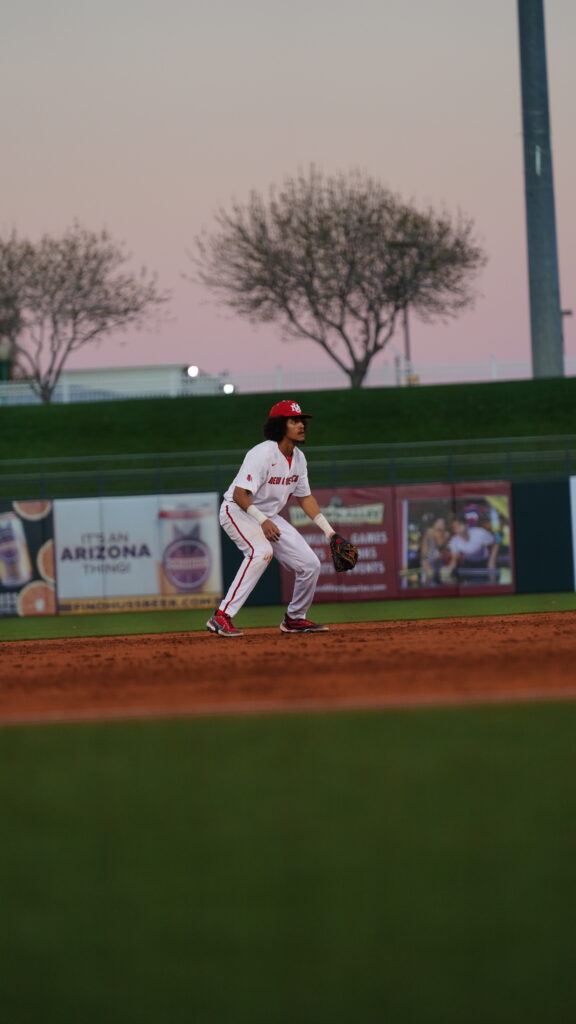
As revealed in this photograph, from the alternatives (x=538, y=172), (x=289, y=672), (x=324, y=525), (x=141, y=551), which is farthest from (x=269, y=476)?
(x=538, y=172)

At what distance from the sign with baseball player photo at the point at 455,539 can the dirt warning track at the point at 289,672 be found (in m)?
10.0

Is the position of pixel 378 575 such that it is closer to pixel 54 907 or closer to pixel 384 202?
pixel 54 907

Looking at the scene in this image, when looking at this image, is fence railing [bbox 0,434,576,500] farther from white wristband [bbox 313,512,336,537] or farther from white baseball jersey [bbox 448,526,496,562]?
white wristband [bbox 313,512,336,537]

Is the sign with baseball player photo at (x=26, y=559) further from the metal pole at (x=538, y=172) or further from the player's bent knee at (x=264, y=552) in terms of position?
the metal pole at (x=538, y=172)

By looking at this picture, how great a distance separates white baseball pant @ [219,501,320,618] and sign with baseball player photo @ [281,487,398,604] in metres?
10.9

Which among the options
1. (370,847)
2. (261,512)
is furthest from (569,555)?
(370,847)

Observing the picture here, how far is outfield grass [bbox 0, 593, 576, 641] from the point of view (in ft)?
54.6

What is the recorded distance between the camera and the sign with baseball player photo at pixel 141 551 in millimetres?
22516

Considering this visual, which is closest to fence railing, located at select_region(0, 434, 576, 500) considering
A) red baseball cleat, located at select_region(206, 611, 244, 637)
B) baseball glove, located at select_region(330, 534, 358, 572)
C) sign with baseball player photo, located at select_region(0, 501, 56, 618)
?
sign with baseball player photo, located at select_region(0, 501, 56, 618)

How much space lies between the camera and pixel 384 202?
54.1 m

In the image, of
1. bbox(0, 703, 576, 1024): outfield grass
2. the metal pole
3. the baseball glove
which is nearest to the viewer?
bbox(0, 703, 576, 1024): outfield grass

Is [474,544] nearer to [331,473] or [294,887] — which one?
[331,473]

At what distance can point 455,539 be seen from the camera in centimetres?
2281

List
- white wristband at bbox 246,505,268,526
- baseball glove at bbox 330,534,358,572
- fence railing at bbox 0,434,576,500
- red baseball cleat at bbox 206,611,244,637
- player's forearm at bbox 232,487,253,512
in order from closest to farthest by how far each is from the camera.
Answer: white wristband at bbox 246,505,268,526
player's forearm at bbox 232,487,253,512
red baseball cleat at bbox 206,611,244,637
baseball glove at bbox 330,534,358,572
fence railing at bbox 0,434,576,500
